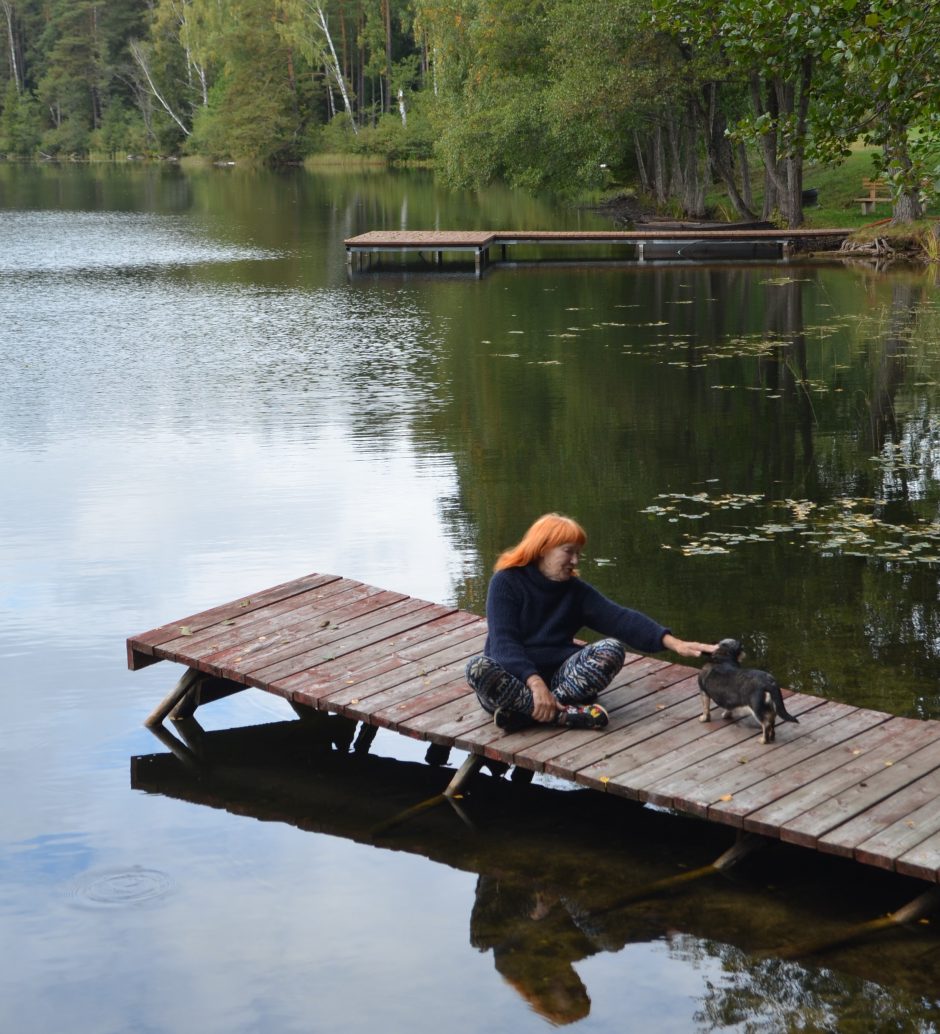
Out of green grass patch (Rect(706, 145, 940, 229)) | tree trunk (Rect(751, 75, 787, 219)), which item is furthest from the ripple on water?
green grass patch (Rect(706, 145, 940, 229))

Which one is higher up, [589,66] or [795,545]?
[589,66]

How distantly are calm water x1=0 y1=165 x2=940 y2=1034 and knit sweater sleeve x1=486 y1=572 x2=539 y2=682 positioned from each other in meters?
0.80

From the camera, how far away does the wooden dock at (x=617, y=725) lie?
610 cm

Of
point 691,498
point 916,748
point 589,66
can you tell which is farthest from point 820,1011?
point 589,66

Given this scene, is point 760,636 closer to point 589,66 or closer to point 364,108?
point 589,66

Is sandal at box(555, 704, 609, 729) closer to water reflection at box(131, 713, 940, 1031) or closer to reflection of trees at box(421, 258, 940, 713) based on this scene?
water reflection at box(131, 713, 940, 1031)

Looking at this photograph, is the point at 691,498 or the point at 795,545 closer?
the point at 795,545

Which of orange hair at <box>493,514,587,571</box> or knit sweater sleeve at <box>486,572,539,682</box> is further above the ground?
orange hair at <box>493,514,587,571</box>

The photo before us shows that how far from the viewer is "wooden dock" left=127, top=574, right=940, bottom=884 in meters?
6.10

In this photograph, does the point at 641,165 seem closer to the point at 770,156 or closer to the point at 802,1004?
the point at 770,156

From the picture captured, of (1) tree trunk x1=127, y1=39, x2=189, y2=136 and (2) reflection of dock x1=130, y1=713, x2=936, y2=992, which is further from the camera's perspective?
(1) tree trunk x1=127, y1=39, x2=189, y2=136

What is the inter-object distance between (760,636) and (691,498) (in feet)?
12.1

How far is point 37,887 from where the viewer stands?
655 cm

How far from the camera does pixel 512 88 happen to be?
4547 centimetres
